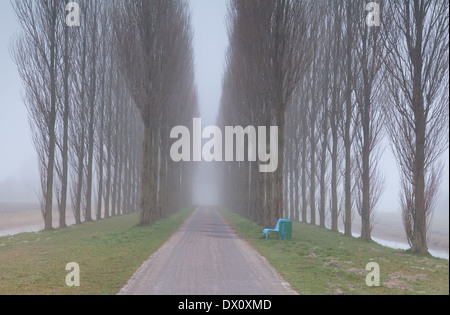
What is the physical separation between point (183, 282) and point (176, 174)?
1377 inches

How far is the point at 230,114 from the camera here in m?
38.8

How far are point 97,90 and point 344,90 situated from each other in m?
18.6

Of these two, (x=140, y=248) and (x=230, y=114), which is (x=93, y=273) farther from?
(x=230, y=114)

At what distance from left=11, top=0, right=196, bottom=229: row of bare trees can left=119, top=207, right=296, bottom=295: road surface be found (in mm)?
10714

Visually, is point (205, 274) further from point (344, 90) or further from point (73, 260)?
point (344, 90)

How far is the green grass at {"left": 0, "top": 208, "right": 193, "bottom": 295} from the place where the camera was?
855cm

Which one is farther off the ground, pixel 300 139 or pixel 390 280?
pixel 300 139

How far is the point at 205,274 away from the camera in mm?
9539

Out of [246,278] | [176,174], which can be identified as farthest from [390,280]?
[176,174]

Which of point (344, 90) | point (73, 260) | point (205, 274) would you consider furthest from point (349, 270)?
A: point (344, 90)

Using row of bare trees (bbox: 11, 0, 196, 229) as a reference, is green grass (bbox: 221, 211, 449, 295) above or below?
below

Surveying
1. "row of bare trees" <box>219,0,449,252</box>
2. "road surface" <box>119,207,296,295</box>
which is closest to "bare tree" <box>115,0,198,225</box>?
"row of bare trees" <box>219,0,449,252</box>

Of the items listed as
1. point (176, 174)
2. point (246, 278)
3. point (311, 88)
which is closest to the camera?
point (246, 278)

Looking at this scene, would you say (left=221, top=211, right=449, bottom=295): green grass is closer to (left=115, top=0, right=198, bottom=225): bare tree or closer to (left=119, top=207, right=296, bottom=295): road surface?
(left=119, top=207, right=296, bottom=295): road surface
